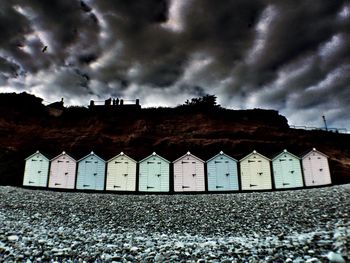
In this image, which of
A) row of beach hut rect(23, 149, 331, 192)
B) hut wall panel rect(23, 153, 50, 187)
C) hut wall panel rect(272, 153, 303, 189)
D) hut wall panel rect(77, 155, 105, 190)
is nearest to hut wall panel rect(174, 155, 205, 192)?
row of beach hut rect(23, 149, 331, 192)

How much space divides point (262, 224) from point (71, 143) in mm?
24477

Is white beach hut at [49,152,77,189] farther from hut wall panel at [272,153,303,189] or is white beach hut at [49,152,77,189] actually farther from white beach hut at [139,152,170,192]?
hut wall panel at [272,153,303,189]

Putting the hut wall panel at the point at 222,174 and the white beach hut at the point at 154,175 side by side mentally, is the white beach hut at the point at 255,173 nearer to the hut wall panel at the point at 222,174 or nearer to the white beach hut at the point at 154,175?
the hut wall panel at the point at 222,174

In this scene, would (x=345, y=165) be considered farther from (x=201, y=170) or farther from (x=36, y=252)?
(x=36, y=252)

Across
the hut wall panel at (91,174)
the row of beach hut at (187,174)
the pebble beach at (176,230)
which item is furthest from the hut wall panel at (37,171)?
the pebble beach at (176,230)

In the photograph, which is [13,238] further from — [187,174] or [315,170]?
[315,170]

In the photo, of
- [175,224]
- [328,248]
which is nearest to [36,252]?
[175,224]

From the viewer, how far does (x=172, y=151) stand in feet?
87.9

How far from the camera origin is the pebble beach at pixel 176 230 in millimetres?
5859

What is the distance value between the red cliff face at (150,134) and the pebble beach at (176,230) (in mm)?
13900

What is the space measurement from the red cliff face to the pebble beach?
45.6 ft

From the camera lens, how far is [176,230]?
862cm

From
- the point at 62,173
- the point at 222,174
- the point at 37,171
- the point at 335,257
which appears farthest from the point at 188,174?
the point at 335,257

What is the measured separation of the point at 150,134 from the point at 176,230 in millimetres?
20933
